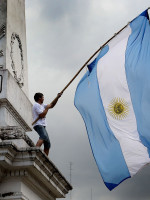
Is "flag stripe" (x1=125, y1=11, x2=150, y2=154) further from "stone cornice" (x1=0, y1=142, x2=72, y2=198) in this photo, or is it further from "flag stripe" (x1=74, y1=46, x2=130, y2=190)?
"stone cornice" (x1=0, y1=142, x2=72, y2=198)

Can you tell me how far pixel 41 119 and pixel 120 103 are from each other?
1.77 m

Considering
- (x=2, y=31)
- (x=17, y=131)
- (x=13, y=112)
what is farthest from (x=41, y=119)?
(x=2, y=31)

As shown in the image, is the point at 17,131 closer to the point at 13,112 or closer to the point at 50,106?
the point at 13,112

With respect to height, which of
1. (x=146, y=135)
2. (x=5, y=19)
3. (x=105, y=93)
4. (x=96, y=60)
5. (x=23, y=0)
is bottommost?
(x=146, y=135)

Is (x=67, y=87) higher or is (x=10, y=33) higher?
(x=10, y=33)

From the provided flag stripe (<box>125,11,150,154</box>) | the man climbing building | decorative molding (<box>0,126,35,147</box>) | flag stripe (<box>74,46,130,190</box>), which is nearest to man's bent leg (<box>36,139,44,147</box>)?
the man climbing building

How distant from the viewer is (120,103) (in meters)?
10.0

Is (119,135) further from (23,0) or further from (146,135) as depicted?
(23,0)

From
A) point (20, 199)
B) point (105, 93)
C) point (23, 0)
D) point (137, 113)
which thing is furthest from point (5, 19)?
point (20, 199)

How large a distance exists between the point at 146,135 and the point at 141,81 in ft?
4.10

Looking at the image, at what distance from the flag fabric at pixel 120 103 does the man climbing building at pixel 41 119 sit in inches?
34.5

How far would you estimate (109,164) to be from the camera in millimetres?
9406

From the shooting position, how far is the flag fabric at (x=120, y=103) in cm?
941

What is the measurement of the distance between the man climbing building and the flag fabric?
0.88 meters
